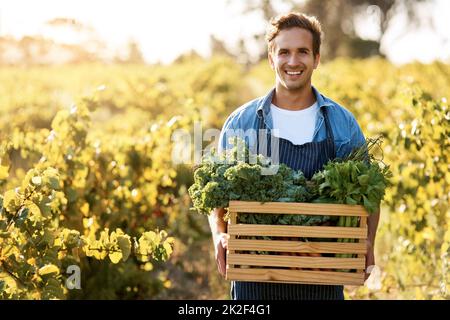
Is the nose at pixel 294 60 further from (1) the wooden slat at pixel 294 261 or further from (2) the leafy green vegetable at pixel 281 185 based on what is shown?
(1) the wooden slat at pixel 294 261

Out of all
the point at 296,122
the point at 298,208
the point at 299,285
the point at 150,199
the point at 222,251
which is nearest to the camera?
the point at 298,208

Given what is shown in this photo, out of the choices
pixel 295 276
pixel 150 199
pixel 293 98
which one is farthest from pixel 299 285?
pixel 150 199

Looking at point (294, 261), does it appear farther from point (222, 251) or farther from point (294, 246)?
point (222, 251)

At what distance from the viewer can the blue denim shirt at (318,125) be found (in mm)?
2826

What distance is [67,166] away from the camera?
395 cm

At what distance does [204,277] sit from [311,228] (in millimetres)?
3287

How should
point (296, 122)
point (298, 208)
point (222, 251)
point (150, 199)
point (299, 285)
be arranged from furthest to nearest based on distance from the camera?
1. point (150, 199)
2. point (296, 122)
3. point (299, 285)
4. point (222, 251)
5. point (298, 208)

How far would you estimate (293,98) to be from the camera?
2887 mm

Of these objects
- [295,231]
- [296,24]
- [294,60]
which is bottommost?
[295,231]

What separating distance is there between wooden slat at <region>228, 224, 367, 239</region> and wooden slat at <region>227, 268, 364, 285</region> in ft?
0.42

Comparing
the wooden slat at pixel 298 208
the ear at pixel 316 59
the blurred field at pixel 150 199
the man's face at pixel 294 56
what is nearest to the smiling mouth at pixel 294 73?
the man's face at pixel 294 56

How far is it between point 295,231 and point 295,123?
590 millimetres
